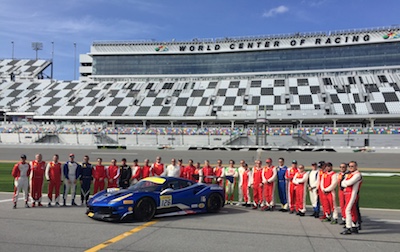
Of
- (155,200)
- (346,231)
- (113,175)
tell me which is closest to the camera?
(346,231)

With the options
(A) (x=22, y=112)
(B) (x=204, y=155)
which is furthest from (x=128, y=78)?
(B) (x=204, y=155)

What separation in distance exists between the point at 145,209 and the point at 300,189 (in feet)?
15.0

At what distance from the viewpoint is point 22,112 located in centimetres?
5638

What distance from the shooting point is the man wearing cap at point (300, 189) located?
9.84 m

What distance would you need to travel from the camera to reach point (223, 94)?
55625 mm

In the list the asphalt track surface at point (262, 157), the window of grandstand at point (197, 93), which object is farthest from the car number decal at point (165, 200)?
the window of grandstand at point (197, 93)

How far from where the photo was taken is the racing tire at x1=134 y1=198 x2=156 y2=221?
8.35 meters

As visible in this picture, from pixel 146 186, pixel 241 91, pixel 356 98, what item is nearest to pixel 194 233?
pixel 146 186

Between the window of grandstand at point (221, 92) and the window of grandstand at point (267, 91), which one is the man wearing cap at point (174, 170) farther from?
the window of grandstand at point (221, 92)

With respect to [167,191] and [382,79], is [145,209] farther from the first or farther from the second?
[382,79]

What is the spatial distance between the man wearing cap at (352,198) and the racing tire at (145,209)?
178 inches

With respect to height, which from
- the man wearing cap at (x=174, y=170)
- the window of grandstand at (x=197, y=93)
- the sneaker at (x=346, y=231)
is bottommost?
the sneaker at (x=346, y=231)

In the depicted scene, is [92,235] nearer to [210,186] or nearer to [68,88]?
[210,186]

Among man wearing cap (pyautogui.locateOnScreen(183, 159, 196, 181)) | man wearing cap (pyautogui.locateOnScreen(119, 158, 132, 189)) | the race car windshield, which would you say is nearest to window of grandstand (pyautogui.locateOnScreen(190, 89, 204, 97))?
man wearing cap (pyautogui.locateOnScreen(183, 159, 196, 181))
